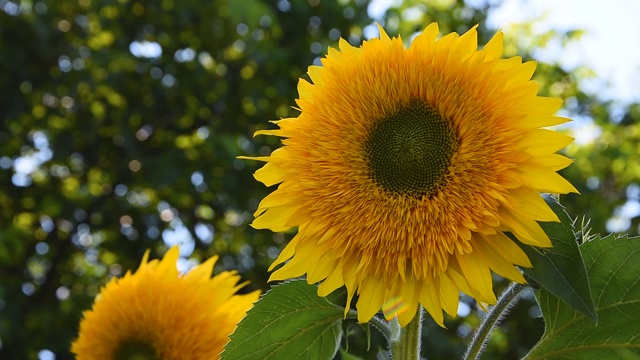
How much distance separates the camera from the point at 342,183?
0.74 meters

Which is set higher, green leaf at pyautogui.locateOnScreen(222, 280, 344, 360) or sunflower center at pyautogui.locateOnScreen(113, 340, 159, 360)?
green leaf at pyautogui.locateOnScreen(222, 280, 344, 360)

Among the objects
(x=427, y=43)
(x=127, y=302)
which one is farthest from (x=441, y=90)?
(x=127, y=302)

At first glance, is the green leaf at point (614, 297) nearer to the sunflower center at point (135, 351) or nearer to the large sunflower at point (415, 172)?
the large sunflower at point (415, 172)

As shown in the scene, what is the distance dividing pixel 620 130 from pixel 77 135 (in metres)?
→ 4.94

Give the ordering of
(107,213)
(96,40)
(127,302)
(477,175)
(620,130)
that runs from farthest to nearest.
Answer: (620,130)
(96,40)
(107,213)
(127,302)
(477,175)

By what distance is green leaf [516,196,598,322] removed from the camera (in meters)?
0.62

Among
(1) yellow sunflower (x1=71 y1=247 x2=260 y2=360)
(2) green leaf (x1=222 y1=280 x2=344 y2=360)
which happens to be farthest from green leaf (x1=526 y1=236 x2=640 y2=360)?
(1) yellow sunflower (x1=71 y1=247 x2=260 y2=360)

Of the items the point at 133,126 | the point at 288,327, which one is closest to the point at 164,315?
the point at 288,327

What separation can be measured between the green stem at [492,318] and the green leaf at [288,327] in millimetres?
144

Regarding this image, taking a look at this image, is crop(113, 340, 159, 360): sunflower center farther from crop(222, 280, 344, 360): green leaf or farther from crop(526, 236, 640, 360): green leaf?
crop(526, 236, 640, 360): green leaf

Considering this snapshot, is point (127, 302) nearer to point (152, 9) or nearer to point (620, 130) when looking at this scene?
point (152, 9)

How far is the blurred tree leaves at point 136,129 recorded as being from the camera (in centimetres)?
372

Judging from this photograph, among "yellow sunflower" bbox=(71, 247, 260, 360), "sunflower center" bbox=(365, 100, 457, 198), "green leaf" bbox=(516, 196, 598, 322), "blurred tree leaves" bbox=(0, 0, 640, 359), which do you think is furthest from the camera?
"blurred tree leaves" bbox=(0, 0, 640, 359)

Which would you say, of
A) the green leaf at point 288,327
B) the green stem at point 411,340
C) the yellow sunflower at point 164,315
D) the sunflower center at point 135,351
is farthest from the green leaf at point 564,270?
the sunflower center at point 135,351
